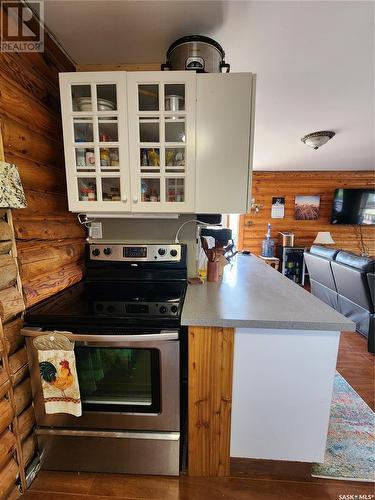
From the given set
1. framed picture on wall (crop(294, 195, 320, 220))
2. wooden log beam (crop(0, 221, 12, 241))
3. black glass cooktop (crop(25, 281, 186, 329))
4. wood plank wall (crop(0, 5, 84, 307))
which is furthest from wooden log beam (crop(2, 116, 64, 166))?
framed picture on wall (crop(294, 195, 320, 220))

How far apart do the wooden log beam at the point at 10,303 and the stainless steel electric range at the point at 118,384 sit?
6 cm

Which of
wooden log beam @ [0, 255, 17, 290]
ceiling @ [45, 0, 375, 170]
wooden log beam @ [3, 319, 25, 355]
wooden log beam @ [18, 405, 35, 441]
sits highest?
ceiling @ [45, 0, 375, 170]

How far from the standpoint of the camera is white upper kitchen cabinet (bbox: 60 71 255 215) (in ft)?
3.90

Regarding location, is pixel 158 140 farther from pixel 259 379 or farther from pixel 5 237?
pixel 259 379

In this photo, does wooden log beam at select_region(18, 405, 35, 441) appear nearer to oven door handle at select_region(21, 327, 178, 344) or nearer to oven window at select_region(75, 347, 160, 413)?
oven window at select_region(75, 347, 160, 413)

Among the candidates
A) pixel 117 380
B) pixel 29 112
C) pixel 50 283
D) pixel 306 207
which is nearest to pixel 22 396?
pixel 117 380

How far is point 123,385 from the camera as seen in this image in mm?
1133

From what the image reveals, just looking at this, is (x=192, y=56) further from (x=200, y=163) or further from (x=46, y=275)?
(x=46, y=275)

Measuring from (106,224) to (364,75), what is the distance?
6.77 ft

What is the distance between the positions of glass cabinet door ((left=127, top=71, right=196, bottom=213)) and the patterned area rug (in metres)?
1.60

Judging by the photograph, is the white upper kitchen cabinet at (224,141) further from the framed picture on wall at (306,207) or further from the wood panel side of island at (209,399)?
the framed picture on wall at (306,207)

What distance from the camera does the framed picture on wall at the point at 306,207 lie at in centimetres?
489

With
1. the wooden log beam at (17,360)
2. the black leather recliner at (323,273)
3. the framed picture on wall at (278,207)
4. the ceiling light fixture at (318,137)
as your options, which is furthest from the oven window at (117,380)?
the framed picture on wall at (278,207)

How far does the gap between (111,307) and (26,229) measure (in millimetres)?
555
